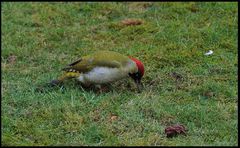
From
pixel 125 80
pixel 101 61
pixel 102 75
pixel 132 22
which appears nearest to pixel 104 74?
pixel 102 75

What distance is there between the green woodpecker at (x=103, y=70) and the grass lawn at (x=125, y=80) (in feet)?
0.52

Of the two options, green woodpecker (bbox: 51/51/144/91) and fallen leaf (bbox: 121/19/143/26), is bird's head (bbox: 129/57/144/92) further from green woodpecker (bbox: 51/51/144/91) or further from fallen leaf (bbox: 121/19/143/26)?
fallen leaf (bbox: 121/19/143/26)

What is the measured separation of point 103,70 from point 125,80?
0.59 meters

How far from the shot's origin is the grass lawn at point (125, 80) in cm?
585

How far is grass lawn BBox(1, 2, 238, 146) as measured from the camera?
585cm

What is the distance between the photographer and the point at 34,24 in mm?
9602

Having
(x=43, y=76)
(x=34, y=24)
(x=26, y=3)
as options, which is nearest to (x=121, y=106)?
(x=43, y=76)

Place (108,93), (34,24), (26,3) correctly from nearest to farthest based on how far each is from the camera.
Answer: (108,93) → (34,24) → (26,3)

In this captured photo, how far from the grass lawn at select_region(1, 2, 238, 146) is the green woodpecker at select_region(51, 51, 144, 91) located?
0.52 feet

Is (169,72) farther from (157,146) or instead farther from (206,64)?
(157,146)

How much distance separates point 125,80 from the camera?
7418 millimetres

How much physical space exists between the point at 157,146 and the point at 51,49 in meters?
3.53

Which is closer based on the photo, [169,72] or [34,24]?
[169,72]

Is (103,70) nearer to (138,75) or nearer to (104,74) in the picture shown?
(104,74)
